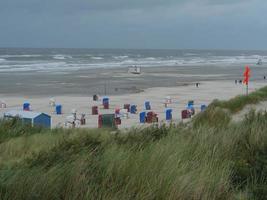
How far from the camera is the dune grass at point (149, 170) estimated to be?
313cm

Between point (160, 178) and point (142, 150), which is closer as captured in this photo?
point (160, 178)

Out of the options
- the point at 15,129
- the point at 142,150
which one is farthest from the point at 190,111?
the point at 142,150

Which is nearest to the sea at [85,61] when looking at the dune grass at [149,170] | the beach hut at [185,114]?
the beach hut at [185,114]

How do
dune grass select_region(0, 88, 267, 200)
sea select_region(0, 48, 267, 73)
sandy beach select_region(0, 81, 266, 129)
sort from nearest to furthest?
dune grass select_region(0, 88, 267, 200) < sandy beach select_region(0, 81, 266, 129) < sea select_region(0, 48, 267, 73)

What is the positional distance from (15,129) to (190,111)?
13.0m

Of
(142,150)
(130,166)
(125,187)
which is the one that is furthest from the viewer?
(142,150)

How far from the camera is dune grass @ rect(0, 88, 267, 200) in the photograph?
3135 millimetres

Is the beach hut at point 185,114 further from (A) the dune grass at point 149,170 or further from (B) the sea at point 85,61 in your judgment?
(B) the sea at point 85,61

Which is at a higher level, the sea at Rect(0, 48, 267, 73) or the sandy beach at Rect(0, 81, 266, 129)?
the sea at Rect(0, 48, 267, 73)

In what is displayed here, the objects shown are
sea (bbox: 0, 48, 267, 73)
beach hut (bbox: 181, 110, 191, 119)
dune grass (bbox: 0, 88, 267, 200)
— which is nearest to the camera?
dune grass (bbox: 0, 88, 267, 200)

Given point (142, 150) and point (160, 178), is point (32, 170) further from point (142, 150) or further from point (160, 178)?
point (142, 150)

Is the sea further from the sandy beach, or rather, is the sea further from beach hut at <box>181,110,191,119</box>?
beach hut at <box>181,110,191,119</box>

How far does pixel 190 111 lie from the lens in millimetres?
20141

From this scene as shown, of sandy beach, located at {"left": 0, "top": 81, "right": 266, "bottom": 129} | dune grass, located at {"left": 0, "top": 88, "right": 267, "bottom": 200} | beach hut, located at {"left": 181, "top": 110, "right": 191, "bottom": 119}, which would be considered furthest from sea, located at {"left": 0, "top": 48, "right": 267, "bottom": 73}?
dune grass, located at {"left": 0, "top": 88, "right": 267, "bottom": 200}
